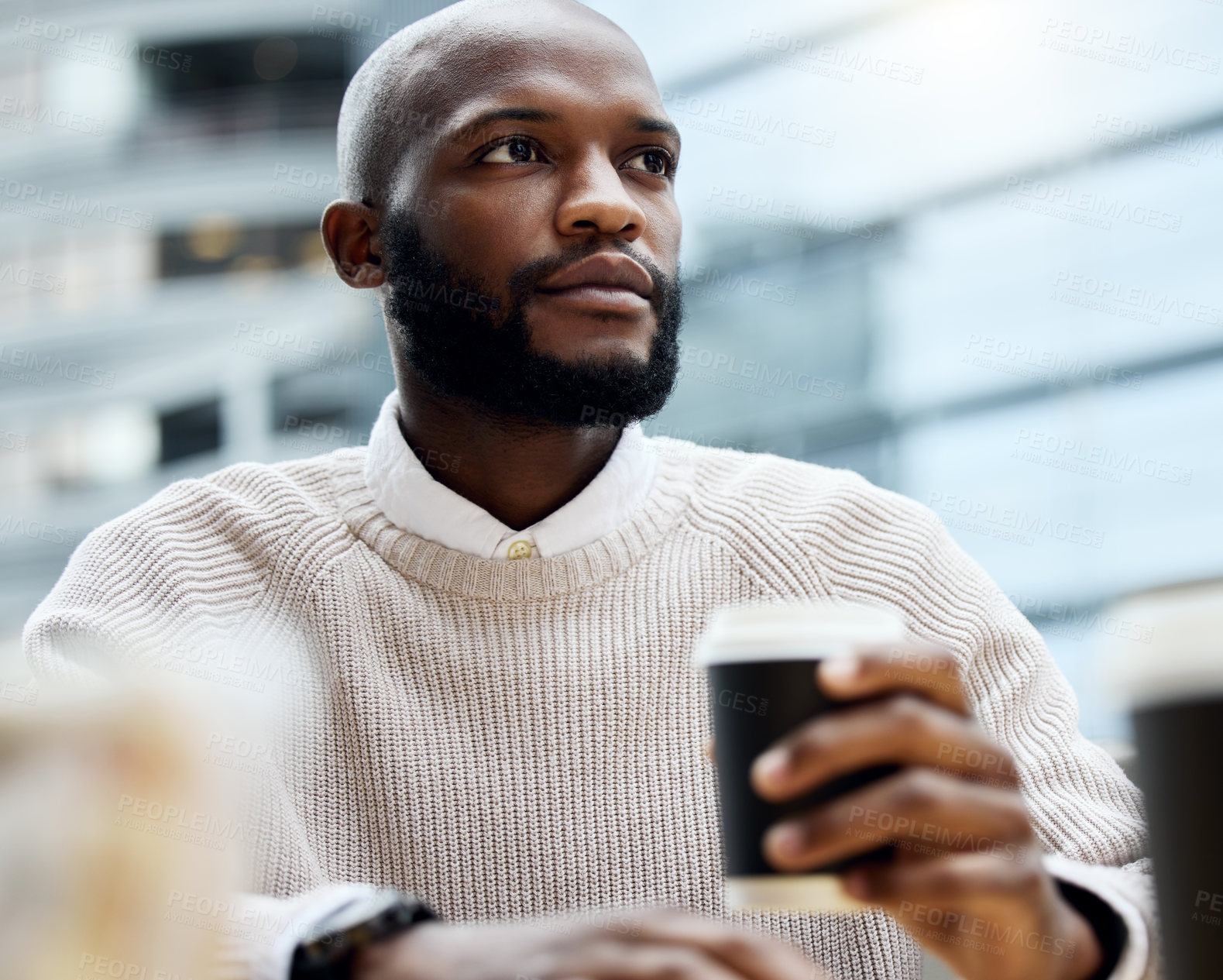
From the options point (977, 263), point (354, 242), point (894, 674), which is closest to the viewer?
point (894, 674)

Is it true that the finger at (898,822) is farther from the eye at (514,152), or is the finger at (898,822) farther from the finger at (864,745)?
the eye at (514,152)

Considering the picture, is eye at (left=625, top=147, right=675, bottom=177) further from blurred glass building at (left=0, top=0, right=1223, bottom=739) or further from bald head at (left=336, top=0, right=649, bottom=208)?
blurred glass building at (left=0, top=0, right=1223, bottom=739)

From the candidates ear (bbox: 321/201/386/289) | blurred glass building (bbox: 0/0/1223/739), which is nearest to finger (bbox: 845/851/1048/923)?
ear (bbox: 321/201/386/289)

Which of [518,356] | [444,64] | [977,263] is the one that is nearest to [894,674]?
[518,356]

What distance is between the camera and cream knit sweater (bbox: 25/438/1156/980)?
1.15 metres

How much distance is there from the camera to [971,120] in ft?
13.3

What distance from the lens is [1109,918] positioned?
723 mm

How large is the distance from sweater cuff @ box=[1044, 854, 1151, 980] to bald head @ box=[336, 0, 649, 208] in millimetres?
1014

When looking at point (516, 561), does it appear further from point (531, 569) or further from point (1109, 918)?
→ point (1109, 918)

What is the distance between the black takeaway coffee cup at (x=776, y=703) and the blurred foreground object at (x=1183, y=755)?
128mm

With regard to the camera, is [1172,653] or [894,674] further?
[894,674]

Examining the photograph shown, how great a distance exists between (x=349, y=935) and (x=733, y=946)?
0.72 feet

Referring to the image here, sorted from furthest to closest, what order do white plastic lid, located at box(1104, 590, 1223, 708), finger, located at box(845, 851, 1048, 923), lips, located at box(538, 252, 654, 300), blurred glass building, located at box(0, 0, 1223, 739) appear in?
blurred glass building, located at box(0, 0, 1223, 739) → lips, located at box(538, 252, 654, 300) → finger, located at box(845, 851, 1048, 923) → white plastic lid, located at box(1104, 590, 1223, 708)

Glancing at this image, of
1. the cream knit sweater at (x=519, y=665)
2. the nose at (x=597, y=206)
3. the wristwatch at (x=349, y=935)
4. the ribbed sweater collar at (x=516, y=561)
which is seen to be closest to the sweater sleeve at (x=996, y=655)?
the cream knit sweater at (x=519, y=665)
